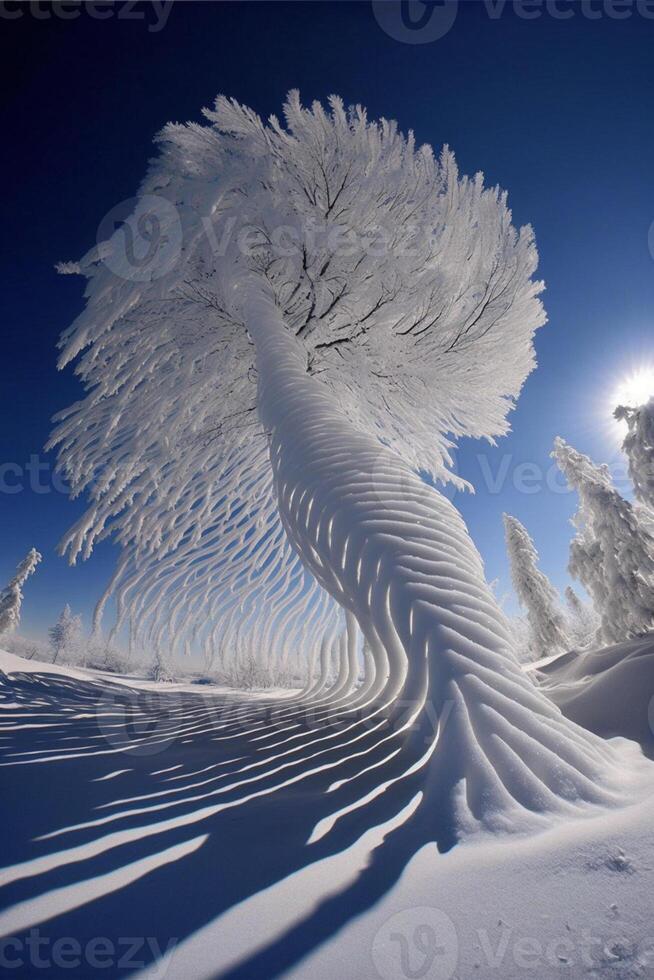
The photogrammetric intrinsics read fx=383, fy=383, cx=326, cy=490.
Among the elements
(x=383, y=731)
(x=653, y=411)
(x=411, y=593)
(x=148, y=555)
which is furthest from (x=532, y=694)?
(x=653, y=411)

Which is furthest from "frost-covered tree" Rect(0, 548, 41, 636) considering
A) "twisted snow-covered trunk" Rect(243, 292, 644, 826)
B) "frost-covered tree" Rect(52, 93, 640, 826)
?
"twisted snow-covered trunk" Rect(243, 292, 644, 826)

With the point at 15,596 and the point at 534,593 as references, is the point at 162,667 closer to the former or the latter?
the point at 534,593

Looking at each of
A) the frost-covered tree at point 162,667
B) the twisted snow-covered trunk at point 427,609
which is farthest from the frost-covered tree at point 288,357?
the frost-covered tree at point 162,667

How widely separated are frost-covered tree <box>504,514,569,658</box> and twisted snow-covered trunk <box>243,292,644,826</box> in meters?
13.7

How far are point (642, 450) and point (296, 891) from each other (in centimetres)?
755

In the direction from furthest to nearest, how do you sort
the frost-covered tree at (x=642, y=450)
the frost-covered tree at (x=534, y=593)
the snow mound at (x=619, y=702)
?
the frost-covered tree at (x=534, y=593) < the frost-covered tree at (x=642, y=450) < the snow mound at (x=619, y=702)

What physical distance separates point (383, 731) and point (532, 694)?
1.04 meters

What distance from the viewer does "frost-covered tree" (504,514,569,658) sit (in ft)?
43.6

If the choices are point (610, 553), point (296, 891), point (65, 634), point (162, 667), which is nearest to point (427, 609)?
point (296, 891)

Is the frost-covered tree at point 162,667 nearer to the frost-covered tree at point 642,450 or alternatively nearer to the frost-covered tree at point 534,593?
the frost-covered tree at point 642,450

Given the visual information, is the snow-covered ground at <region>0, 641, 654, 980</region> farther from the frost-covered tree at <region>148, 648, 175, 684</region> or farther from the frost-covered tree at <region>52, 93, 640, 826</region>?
the frost-covered tree at <region>148, 648, 175, 684</region>

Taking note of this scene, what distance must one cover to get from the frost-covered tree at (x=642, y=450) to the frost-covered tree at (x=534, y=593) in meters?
8.76

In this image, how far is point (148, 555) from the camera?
12.8 ft

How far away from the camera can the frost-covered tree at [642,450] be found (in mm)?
5980
